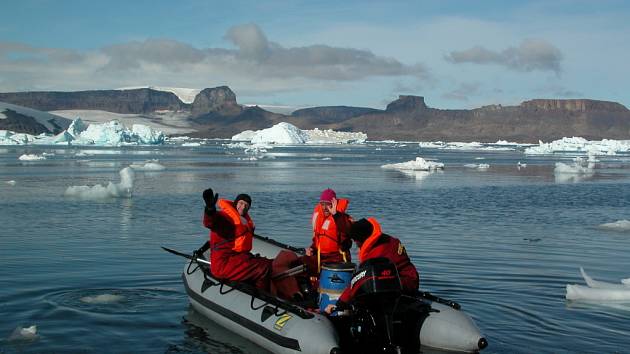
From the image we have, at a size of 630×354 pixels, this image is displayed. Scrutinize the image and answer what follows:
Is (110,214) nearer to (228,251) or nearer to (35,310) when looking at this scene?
(35,310)

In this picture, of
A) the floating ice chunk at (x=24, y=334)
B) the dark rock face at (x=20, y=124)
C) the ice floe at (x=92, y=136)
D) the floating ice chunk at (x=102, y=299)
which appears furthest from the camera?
the dark rock face at (x=20, y=124)

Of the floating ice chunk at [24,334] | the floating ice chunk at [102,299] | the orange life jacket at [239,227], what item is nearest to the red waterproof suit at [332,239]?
the orange life jacket at [239,227]

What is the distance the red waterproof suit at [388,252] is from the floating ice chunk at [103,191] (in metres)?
15.3

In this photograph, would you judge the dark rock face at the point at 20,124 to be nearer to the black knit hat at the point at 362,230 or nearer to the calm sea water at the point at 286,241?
the calm sea water at the point at 286,241

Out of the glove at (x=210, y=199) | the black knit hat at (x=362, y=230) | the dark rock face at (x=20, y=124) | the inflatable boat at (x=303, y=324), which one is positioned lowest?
the inflatable boat at (x=303, y=324)

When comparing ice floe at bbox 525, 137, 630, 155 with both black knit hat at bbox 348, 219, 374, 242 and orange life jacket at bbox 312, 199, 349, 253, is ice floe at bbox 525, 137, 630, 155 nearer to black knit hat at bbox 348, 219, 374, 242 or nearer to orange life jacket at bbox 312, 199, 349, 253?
orange life jacket at bbox 312, 199, 349, 253

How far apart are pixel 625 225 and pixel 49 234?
11501 millimetres

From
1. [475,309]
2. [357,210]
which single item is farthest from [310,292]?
[357,210]

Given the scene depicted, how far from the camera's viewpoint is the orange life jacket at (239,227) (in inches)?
302

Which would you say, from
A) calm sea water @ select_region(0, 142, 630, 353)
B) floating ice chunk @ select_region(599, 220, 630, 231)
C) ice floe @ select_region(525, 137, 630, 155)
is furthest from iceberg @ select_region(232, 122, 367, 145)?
floating ice chunk @ select_region(599, 220, 630, 231)

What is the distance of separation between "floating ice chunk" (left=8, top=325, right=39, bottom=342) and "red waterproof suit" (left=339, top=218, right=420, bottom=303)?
315 centimetres

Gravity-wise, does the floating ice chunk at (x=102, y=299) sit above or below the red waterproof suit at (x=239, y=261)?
below

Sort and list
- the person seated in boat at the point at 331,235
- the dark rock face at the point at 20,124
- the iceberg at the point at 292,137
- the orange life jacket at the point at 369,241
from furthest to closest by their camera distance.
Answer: the iceberg at the point at 292,137 < the dark rock face at the point at 20,124 < the person seated in boat at the point at 331,235 < the orange life jacket at the point at 369,241

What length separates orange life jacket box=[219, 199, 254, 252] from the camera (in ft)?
25.2
